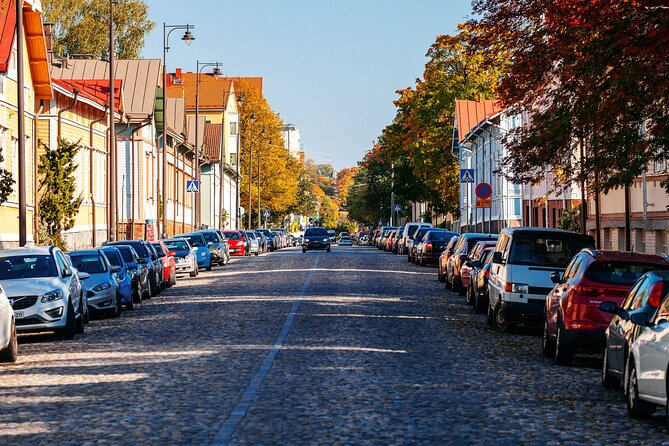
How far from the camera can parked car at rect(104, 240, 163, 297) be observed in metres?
34.5

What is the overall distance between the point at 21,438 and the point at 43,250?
12.3m

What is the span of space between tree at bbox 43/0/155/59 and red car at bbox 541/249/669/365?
73.8 metres

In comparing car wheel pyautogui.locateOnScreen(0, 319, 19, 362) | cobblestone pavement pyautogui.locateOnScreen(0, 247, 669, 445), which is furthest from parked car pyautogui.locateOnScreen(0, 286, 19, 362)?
cobblestone pavement pyautogui.locateOnScreen(0, 247, 669, 445)

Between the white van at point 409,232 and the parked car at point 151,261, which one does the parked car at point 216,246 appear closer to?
the white van at point 409,232

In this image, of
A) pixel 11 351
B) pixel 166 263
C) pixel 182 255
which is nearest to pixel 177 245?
pixel 182 255

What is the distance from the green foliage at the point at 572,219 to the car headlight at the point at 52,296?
3118 centimetres

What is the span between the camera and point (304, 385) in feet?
46.1

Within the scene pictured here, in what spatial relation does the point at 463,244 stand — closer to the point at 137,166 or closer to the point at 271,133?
the point at 137,166

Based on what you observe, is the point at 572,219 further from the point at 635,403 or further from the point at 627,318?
the point at 635,403

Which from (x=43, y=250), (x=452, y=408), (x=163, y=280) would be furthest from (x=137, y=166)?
(x=452, y=408)

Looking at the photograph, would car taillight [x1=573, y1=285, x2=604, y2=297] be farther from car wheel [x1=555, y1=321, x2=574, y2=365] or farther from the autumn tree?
the autumn tree

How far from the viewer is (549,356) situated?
18156 millimetres

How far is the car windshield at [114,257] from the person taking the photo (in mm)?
30359

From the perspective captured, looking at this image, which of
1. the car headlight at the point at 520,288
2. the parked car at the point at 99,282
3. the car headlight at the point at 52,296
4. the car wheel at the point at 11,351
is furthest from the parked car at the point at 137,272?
the car wheel at the point at 11,351
